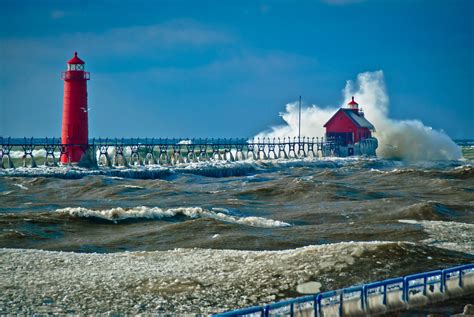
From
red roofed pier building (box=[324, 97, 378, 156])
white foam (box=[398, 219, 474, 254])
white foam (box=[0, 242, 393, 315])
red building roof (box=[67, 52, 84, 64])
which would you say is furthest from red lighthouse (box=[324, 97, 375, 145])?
white foam (box=[0, 242, 393, 315])

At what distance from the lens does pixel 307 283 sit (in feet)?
47.3

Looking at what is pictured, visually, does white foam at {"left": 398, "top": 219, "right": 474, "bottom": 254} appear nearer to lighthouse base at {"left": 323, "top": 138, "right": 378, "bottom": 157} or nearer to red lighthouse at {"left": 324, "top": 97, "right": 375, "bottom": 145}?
red lighthouse at {"left": 324, "top": 97, "right": 375, "bottom": 145}

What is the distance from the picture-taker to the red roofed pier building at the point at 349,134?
249ft

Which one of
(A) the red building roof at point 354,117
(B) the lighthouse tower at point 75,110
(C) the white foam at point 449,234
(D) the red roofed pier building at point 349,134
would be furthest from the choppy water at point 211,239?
(D) the red roofed pier building at point 349,134

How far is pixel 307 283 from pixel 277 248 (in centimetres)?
452

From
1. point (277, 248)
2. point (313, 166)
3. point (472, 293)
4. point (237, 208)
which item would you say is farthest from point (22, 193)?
point (313, 166)

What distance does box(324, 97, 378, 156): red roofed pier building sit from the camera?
249 feet

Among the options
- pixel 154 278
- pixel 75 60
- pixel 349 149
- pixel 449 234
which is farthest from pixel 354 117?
pixel 154 278

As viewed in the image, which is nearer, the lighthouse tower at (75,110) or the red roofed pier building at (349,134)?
the lighthouse tower at (75,110)

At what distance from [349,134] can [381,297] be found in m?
65.9

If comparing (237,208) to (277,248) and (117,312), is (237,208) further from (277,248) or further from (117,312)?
(117,312)

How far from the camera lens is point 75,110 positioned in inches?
1812

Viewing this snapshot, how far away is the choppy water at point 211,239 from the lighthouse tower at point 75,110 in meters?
6.74

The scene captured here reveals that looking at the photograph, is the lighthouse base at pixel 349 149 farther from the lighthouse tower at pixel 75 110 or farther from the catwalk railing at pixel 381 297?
the catwalk railing at pixel 381 297
